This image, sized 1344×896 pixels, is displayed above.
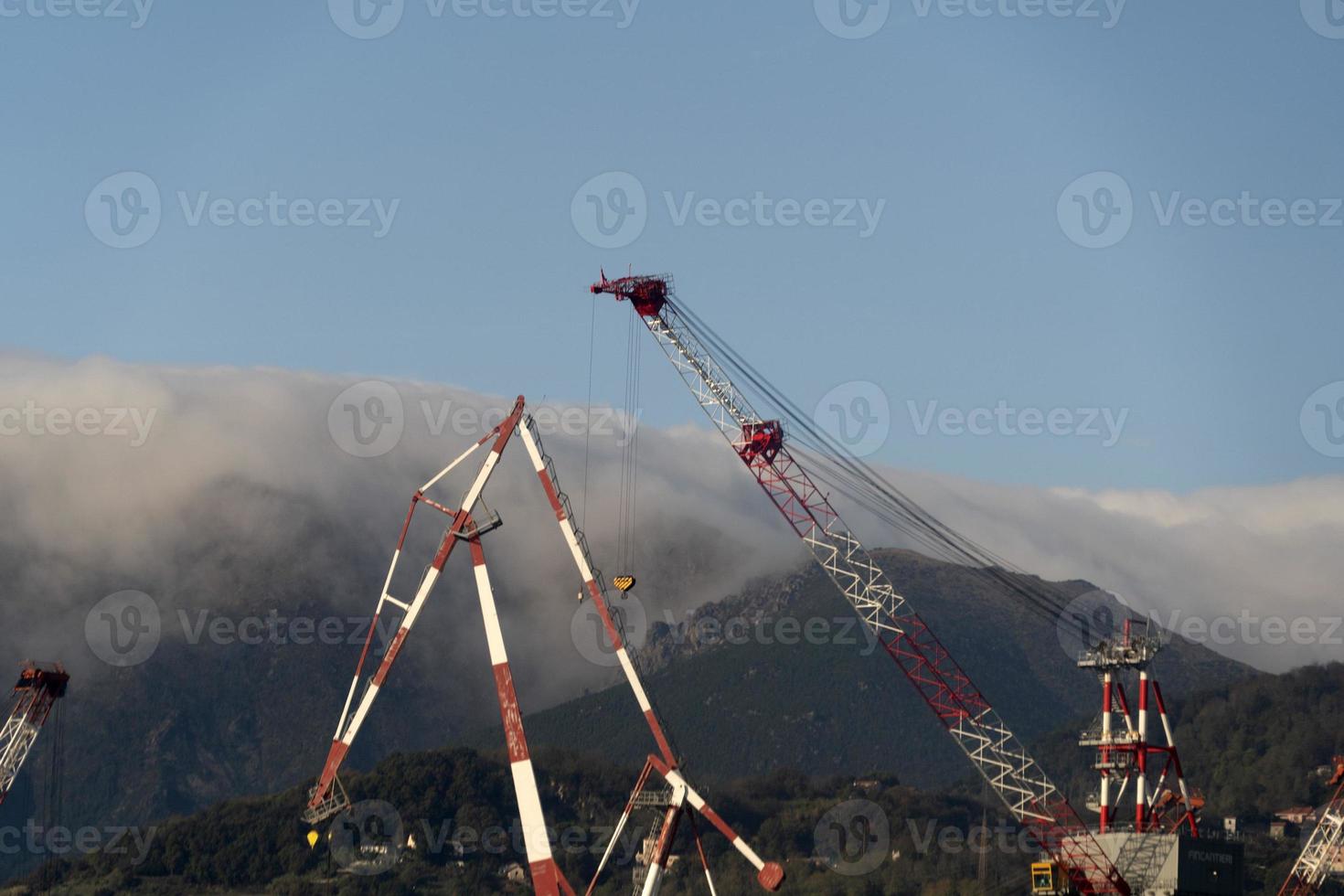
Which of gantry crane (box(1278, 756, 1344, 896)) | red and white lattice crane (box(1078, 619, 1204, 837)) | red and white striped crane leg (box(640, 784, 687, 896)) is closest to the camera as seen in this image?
red and white striped crane leg (box(640, 784, 687, 896))

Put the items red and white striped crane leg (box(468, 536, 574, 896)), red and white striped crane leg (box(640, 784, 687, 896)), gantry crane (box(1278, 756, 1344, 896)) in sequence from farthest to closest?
1. gantry crane (box(1278, 756, 1344, 896))
2. red and white striped crane leg (box(640, 784, 687, 896))
3. red and white striped crane leg (box(468, 536, 574, 896))

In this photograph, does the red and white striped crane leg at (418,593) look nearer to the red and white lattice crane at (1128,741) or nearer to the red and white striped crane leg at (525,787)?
the red and white striped crane leg at (525,787)

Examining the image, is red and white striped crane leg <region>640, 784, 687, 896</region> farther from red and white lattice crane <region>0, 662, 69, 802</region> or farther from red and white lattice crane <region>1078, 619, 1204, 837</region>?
red and white lattice crane <region>0, 662, 69, 802</region>

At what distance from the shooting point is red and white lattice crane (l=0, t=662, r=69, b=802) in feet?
536

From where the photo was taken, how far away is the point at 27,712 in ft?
535

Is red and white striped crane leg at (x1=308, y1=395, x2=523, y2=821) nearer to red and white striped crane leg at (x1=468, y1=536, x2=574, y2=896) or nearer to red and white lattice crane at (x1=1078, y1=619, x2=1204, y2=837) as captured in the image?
red and white striped crane leg at (x1=468, y1=536, x2=574, y2=896)

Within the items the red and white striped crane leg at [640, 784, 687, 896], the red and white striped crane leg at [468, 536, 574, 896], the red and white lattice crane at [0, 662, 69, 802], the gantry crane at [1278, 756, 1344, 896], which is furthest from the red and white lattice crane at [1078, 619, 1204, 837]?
the red and white lattice crane at [0, 662, 69, 802]

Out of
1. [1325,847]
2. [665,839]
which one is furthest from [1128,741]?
[665,839]

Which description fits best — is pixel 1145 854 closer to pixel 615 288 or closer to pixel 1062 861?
pixel 1062 861

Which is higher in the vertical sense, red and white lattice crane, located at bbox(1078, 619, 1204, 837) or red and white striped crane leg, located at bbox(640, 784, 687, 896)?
red and white lattice crane, located at bbox(1078, 619, 1204, 837)

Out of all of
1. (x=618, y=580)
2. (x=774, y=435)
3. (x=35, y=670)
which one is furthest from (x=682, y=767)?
(x=35, y=670)

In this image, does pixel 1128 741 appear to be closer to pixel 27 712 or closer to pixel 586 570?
pixel 586 570

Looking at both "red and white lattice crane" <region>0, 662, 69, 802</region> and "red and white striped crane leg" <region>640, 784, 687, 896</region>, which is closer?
"red and white striped crane leg" <region>640, 784, 687, 896</region>

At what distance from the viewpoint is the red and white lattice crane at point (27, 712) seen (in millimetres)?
163375
